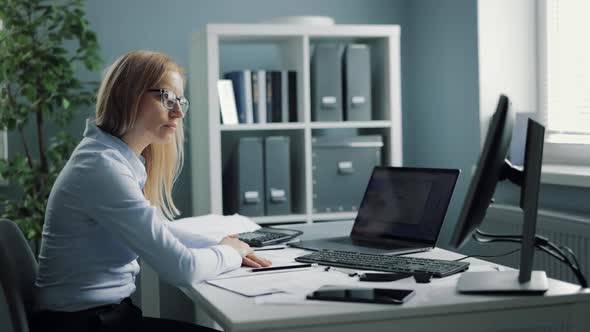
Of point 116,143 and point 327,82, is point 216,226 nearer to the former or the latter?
point 116,143

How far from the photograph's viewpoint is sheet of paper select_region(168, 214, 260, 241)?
2.42 meters

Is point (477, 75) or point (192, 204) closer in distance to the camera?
point (477, 75)

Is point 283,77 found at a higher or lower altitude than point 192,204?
higher

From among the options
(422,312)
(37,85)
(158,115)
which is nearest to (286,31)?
(37,85)

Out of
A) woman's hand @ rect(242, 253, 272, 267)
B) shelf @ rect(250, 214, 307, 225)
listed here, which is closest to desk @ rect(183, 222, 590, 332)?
woman's hand @ rect(242, 253, 272, 267)

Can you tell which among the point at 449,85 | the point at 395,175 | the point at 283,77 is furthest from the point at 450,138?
the point at 395,175

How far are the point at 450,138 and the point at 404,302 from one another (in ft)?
7.66

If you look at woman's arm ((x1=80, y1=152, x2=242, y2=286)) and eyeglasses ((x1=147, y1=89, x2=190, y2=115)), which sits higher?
eyeglasses ((x1=147, y1=89, x2=190, y2=115))

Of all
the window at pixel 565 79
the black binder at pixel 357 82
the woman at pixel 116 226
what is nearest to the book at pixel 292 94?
the black binder at pixel 357 82

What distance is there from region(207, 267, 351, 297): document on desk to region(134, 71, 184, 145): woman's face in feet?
1.45

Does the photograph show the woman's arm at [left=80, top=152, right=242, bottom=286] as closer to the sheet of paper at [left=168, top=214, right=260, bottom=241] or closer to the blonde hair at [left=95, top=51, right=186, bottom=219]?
the blonde hair at [left=95, top=51, right=186, bottom=219]

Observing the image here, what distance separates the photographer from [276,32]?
3.40 metres

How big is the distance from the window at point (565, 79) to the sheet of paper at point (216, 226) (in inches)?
59.4

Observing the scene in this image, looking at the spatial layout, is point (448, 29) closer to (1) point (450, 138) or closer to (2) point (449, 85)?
(2) point (449, 85)
